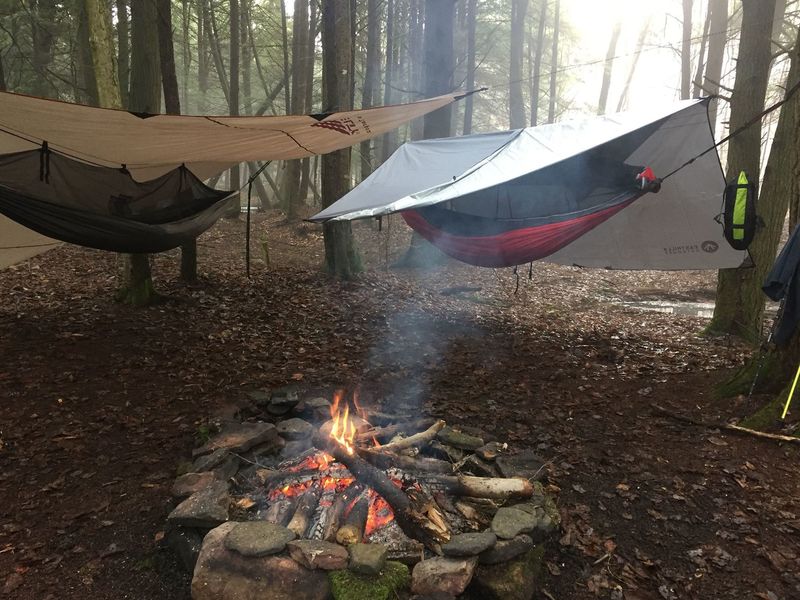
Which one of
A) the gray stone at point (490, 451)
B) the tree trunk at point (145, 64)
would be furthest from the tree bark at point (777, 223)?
the tree trunk at point (145, 64)

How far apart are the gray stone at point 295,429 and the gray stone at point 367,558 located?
84 centimetres

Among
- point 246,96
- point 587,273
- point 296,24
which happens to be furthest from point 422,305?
point 246,96

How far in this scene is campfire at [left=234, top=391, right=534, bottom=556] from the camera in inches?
72.2

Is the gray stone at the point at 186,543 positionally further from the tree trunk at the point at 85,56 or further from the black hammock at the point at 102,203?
the tree trunk at the point at 85,56

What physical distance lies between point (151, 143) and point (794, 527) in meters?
4.08

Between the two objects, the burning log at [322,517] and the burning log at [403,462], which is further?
the burning log at [403,462]

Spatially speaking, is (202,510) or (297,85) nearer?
(202,510)

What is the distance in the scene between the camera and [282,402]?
2.71 m

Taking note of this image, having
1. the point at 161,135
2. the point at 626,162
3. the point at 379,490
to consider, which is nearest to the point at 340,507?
the point at 379,490

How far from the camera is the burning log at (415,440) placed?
2.26 m

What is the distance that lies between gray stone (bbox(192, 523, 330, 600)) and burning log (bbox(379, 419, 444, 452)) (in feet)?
2.29

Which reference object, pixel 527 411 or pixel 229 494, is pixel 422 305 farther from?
pixel 229 494

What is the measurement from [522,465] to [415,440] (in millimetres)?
528

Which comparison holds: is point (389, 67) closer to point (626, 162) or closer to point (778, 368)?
point (626, 162)
